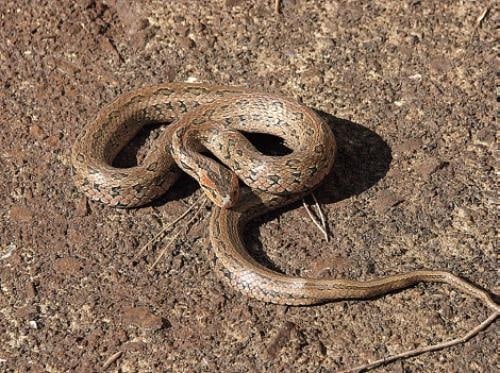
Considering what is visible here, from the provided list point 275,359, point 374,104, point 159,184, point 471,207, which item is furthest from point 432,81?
point 275,359

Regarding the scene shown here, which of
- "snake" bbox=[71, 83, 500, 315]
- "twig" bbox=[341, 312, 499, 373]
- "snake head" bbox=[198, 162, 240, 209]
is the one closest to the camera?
"twig" bbox=[341, 312, 499, 373]

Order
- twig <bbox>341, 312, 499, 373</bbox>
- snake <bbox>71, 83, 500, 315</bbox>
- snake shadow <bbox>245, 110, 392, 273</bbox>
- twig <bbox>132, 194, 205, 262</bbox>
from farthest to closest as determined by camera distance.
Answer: snake shadow <bbox>245, 110, 392, 273</bbox> → twig <bbox>132, 194, 205, 262</bbox> → snake <bbox>71, 83, 500, 315</bbox> → twig <bbox>341, 312, 499, 373</bbox>

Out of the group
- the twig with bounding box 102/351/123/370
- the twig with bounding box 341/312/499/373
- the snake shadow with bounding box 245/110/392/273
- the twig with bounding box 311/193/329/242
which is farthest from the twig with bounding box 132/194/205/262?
the twig with bounding box 341/312/499/373

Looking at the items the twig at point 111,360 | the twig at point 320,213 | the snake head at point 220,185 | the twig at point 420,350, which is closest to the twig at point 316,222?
the twig at point 320,213

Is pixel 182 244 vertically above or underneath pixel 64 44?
underneath

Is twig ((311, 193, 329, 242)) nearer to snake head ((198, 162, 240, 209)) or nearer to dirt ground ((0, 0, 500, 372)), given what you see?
dirt ground ((0, 0, 500, 372))

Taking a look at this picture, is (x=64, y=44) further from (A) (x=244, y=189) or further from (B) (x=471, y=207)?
(B) (x=471, y=207)
